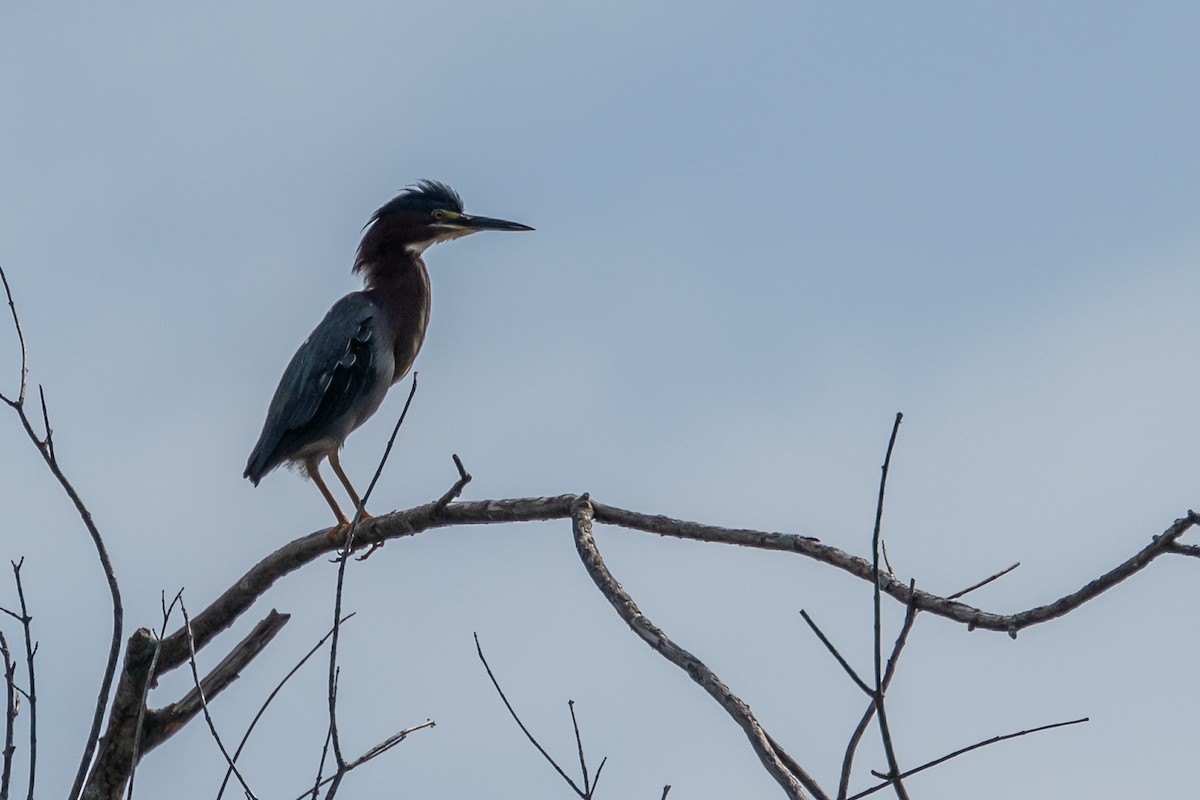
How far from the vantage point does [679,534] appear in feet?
13.3

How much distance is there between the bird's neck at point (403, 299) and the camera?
26.1 feet

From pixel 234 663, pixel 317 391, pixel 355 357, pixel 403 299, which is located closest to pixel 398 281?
pixel 403 299

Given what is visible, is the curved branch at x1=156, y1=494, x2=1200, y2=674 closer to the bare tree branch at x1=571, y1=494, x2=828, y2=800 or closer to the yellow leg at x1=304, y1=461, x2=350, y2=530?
the bare tree branch at x1=571, y1=494, x2=828, y2=800

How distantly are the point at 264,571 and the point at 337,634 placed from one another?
86.6 inches

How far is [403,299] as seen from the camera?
26.7 feet

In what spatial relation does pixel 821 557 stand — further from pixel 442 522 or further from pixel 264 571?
pixel 264 571

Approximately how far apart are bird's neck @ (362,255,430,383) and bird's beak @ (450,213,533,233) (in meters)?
0.37

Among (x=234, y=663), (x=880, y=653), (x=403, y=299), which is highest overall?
(x=403, y=299)

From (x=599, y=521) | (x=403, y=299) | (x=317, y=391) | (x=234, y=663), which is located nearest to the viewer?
(x=599, y=521)

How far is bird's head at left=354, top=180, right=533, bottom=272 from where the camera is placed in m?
8.55

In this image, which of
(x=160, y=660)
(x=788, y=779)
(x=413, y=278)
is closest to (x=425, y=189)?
(x=413, y=278)

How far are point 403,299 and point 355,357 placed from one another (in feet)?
2.38

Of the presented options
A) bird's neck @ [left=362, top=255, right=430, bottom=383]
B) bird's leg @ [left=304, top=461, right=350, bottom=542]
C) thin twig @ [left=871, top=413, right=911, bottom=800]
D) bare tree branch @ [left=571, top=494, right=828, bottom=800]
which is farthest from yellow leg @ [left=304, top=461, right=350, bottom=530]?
thin twig @ [left=871, top=413, right=911, bottom=800]

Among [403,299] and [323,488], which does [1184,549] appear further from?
[403,299]
